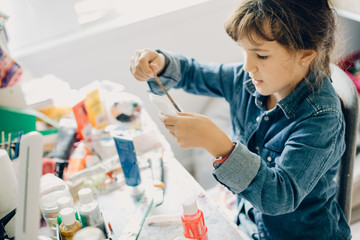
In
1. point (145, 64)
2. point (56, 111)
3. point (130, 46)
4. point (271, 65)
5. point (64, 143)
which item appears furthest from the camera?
point (130, 46)

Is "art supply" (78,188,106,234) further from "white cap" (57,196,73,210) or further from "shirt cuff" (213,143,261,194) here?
"shirt cuff" (213,143,261,194)

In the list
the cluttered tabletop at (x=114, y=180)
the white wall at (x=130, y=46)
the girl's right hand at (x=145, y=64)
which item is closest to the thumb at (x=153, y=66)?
the girl's right hand at (x=145, y=64)

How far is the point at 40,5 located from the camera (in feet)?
4.23

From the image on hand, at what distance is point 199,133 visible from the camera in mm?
671

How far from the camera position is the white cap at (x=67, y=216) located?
2.10 ft

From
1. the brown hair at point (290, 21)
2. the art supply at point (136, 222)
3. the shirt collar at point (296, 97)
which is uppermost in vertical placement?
the brown hair at point (290, 21)

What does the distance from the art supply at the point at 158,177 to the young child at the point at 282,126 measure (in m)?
0.16

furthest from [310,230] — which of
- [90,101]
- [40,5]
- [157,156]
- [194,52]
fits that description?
[40,5]

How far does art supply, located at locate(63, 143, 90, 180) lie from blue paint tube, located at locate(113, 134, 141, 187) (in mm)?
Result: 141

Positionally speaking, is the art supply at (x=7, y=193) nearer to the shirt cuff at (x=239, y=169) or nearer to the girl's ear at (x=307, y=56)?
the shirt cuff at (x=239, y=169)

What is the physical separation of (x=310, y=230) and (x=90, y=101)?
0.63 metres

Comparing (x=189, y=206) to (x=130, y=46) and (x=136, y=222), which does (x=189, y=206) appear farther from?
(x=130, y=46)

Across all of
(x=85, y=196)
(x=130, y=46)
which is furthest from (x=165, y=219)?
(x=130, y=46)

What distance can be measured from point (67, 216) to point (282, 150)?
0.44m
